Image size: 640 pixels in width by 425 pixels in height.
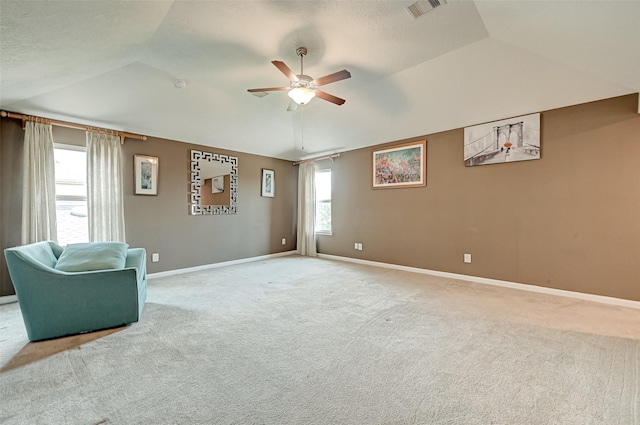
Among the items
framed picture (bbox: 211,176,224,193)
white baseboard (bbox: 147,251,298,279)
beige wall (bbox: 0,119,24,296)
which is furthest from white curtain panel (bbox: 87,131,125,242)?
framed picture (bbox: 211,176,224,193)

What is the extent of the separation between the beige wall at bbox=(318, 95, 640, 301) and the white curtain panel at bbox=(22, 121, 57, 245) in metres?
5.12

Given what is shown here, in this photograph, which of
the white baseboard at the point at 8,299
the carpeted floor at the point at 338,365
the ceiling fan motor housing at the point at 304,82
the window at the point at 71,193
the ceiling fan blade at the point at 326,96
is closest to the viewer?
the carpeted floor at the point at 338,365

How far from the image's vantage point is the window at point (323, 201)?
6.25 meters

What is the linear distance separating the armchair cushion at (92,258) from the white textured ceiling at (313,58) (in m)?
1.78

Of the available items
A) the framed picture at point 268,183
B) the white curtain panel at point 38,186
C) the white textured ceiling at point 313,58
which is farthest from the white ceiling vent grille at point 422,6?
the white curtain panel at point 38,186

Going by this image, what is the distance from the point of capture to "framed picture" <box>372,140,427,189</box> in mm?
4727

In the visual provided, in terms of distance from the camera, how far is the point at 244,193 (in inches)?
227

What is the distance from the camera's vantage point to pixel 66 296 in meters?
2.39

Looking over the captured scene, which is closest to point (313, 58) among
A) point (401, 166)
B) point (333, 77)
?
point (333, 77)

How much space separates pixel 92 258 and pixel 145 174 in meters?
2.12

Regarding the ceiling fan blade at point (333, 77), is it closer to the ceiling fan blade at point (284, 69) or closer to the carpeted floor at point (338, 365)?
the ceiling fan blade at point (284, 69)

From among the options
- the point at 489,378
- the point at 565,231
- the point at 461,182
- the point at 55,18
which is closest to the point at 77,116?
the point at 55,18

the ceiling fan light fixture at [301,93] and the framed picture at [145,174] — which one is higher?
the ceiling fan light fixture at [301,93]

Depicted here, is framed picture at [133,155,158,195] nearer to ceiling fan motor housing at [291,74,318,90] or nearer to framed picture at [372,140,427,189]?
ceiling fan motor housing at [291,74,318,90]
